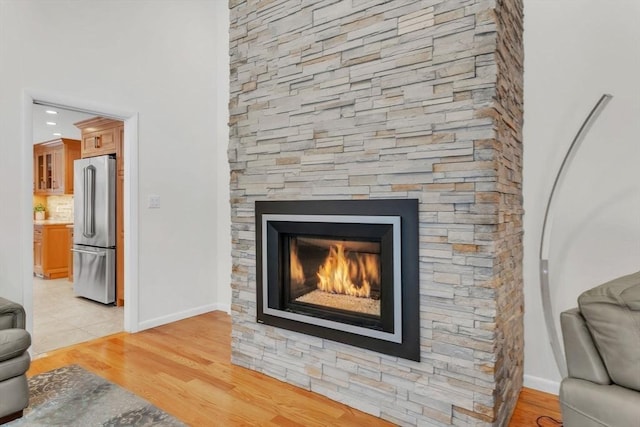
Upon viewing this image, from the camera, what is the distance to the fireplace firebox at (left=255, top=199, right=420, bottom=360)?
6.40 ft

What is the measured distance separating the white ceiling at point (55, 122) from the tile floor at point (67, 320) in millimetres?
2249

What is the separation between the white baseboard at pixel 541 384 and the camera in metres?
2.28

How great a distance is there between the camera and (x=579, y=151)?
2186mm

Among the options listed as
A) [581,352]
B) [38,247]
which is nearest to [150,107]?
[581,352]

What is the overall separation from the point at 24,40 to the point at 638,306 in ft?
12.4

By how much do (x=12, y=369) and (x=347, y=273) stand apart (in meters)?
1.81

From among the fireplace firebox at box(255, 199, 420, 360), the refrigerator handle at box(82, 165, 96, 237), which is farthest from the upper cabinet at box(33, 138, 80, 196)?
the fireplace firebox at box(255, 199, 420, 360)

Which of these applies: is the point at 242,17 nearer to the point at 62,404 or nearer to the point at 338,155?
the point at 338,155

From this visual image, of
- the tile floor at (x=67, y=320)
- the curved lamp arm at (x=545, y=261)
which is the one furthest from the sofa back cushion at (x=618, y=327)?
the tile floor at (x=67, y=320)

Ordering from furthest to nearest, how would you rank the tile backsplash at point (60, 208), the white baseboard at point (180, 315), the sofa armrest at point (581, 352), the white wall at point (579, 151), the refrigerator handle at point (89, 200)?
1. the tile backsplash at point (60, 208)
2. the refrigerator handle at point (89, 200)
3. the white baseboard at point (180, 315)
4. the white wall at point (579, 151)
5. the sofa armrest at point (581, 352)

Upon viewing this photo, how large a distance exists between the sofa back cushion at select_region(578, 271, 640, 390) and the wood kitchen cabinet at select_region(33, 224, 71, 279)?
697 cm

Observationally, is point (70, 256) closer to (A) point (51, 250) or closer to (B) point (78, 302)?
(A) point (51, 250)

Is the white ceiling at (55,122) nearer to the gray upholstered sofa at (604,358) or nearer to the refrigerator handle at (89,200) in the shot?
the refrigerator handle at (89,200)

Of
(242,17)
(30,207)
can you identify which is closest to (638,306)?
(242,17)
